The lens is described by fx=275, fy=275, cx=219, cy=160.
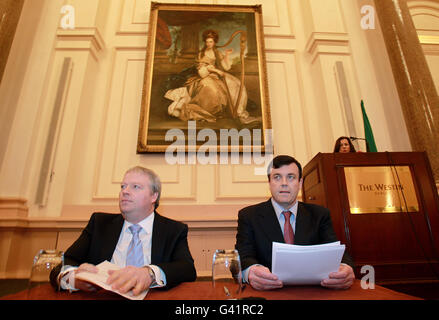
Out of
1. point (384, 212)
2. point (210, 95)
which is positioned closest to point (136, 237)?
point (384, 212)

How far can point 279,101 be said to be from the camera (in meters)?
4.58

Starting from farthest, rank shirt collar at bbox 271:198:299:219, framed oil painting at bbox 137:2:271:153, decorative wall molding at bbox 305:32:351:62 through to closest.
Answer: decorative wall molding at bbox 305:32:351:62 → framed oil painting at bbox 137:2:271:153 → shirt collar at bbox 271:198:299:219

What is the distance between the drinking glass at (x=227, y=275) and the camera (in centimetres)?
100

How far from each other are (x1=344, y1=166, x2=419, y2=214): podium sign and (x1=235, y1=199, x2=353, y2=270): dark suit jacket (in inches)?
30.5

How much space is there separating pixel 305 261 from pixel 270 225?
0.67 meters

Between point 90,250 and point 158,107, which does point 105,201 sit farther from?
point 90,250

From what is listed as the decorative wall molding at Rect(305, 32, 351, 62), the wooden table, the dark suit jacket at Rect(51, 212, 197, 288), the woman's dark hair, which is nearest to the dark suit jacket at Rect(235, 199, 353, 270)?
Result: the dark suit jacket at Rect(51, 212, 197, 288)

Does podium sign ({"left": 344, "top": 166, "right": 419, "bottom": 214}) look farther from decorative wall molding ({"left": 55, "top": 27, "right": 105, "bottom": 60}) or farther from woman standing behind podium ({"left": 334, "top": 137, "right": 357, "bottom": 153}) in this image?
decorative wall molding ({"left": 55, "top": 27, "right": 105, "bottom": 60})

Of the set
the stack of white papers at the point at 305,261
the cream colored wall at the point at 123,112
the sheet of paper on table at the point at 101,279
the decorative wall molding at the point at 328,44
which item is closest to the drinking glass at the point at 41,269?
the sheet of paper on table at the point at 101,279

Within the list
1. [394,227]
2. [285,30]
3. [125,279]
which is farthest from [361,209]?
[285,30]

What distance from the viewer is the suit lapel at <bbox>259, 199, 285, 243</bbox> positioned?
1739 mm

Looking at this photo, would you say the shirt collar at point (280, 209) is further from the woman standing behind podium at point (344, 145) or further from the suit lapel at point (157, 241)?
the woman standing behind podium at point (344, 145)

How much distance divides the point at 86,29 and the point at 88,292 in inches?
188

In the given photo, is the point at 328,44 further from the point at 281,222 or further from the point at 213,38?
the point at 281,222
